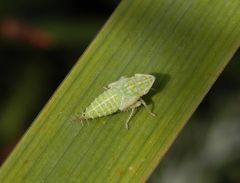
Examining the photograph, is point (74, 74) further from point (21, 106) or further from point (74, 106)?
point (21, 106)

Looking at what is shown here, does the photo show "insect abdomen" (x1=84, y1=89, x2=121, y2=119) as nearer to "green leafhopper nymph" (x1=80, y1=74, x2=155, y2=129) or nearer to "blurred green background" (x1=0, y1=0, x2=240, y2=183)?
"green leafhopper nymph" (x1=80, y1=74, x2=155, y2=129)

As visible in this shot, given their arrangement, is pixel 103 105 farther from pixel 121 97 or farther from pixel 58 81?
pixel 58 81

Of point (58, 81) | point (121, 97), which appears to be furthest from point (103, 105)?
point (58, 81)

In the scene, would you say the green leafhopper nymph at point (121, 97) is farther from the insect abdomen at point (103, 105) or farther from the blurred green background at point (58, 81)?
the blurred green background at point (58, 81)

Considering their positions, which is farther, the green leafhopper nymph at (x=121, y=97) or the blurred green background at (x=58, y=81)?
the blurred green background at (x=58, y=81)

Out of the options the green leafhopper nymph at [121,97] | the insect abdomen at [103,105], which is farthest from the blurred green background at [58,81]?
the insect abdomen at [103,105]

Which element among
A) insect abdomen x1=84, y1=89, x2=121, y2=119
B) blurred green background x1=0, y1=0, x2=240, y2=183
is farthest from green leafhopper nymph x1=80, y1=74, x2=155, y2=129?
blurred green background x1=0, y1=0, x2=240, y2=183

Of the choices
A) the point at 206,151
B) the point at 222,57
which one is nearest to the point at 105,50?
the point at 222,57
